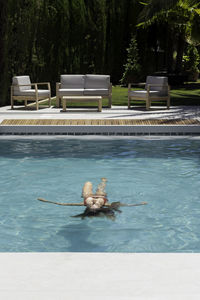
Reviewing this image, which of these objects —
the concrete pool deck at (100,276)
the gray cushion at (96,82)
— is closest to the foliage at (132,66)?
the gray cushion at (96,82)

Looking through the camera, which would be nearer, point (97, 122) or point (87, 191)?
point (87, 191)

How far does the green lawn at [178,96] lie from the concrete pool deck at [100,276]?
9.76 metres

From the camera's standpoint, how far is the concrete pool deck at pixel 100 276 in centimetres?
245

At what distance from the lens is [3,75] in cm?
1200

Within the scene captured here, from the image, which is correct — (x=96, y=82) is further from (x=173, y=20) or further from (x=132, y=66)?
(x=173, y=20)

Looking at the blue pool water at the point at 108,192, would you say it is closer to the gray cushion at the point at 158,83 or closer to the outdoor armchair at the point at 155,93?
the outdoor armchair at the point at 155,93

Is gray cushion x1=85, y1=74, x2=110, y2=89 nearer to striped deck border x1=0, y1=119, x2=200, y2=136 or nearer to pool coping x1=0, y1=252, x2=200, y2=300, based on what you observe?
striped deck border x1=0, y1=119, x2=200, y2=136

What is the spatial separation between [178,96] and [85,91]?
166 inches

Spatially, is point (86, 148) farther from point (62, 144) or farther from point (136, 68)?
point (136, 68)

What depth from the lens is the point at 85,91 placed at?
1138 centimetres

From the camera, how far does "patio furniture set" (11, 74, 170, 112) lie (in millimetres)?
10922

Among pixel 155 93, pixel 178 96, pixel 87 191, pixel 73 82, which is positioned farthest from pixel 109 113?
pixel 87 191

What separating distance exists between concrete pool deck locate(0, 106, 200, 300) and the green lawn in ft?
32.0

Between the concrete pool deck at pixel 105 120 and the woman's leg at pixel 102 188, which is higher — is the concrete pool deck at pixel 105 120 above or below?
above
